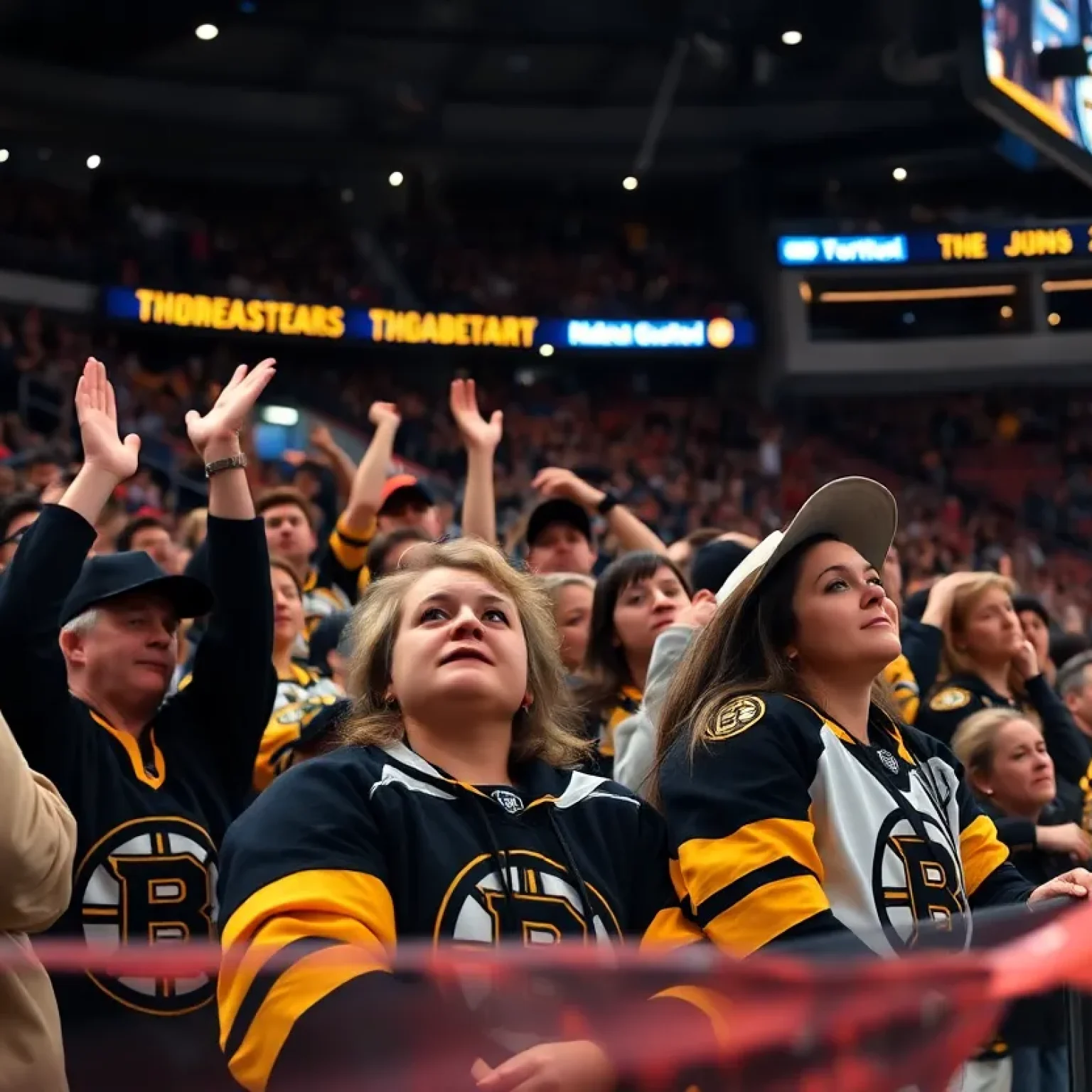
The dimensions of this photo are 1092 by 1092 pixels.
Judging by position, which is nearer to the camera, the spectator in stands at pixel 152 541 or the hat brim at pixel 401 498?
the spectator in stands at pixel 152 541

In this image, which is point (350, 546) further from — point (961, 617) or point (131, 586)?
point (131, 586)

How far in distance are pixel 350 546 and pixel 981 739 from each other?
2.23 metres

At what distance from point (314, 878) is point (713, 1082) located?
820 mm

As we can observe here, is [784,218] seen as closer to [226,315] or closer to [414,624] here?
[226,315]

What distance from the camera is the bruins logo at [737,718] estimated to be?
93.9 inches

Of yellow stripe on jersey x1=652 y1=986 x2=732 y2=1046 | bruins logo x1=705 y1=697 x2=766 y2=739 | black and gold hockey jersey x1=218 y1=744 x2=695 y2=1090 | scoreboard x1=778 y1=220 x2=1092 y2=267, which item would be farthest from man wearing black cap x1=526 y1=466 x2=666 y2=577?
scoreboard x1=778 y1=220 x2=1092 y2=267

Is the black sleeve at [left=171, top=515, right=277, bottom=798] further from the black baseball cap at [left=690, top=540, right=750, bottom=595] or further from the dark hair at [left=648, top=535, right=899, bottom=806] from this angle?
the black baseball cap at [left=690, top=540, right=750, bottom=595]

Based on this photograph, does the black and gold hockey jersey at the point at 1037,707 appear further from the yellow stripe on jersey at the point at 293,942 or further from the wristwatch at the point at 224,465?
the yellow stripe on jersey at the point at 293,942

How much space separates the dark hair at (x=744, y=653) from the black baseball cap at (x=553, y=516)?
93.5 inches

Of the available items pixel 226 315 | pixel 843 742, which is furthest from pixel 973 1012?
pixel 226 315

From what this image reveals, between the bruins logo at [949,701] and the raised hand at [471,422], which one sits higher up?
the raised hand at [471,422]

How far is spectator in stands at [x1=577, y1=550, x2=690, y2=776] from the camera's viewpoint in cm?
389

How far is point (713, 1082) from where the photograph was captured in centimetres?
119

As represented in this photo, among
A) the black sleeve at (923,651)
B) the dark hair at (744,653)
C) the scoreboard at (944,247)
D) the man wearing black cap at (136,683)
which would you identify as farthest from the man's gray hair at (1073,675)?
the scoreboard at (944,247)
